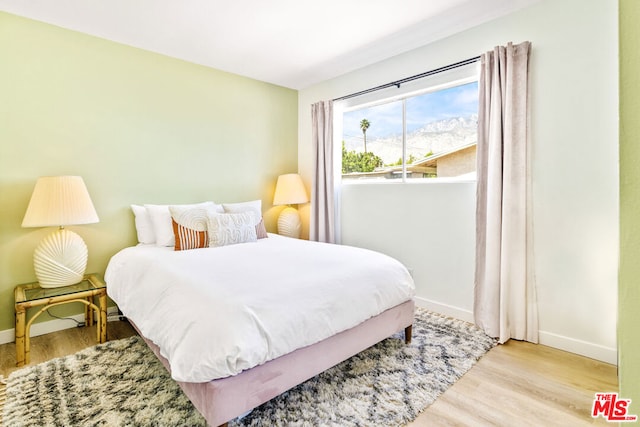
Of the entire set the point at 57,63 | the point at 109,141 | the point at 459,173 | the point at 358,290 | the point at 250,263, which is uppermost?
the point at 57,63

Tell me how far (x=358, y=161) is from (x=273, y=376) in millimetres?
2662

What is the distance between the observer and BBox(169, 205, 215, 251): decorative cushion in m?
2.77

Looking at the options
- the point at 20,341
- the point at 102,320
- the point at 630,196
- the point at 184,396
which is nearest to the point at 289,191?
the point at 102,320

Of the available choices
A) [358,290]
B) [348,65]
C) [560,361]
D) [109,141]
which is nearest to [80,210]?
[109,141]

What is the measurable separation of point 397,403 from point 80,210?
2485mm

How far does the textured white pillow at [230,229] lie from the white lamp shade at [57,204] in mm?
887

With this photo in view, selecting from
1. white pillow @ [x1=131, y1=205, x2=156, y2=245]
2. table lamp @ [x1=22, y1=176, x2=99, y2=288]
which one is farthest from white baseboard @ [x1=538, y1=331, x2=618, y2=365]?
table lamp @ [x1=22, y1=176, x2=99, y2=288]

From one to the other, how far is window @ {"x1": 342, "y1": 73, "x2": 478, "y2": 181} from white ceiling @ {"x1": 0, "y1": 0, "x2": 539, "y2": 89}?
1.59ft

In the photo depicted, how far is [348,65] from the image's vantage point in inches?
141

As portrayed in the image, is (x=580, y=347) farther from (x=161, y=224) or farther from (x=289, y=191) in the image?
(x=161, y=224)

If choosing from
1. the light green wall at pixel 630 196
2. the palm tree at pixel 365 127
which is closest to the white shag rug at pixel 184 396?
the light green wall at pixel 630 196

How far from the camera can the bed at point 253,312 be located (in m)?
1.43

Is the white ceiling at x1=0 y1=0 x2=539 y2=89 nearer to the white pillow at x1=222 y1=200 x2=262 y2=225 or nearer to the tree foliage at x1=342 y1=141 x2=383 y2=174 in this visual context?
the tree foliage at x1=342 y1=141 x2=383 y2=174

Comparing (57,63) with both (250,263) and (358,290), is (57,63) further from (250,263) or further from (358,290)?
(358,290)
